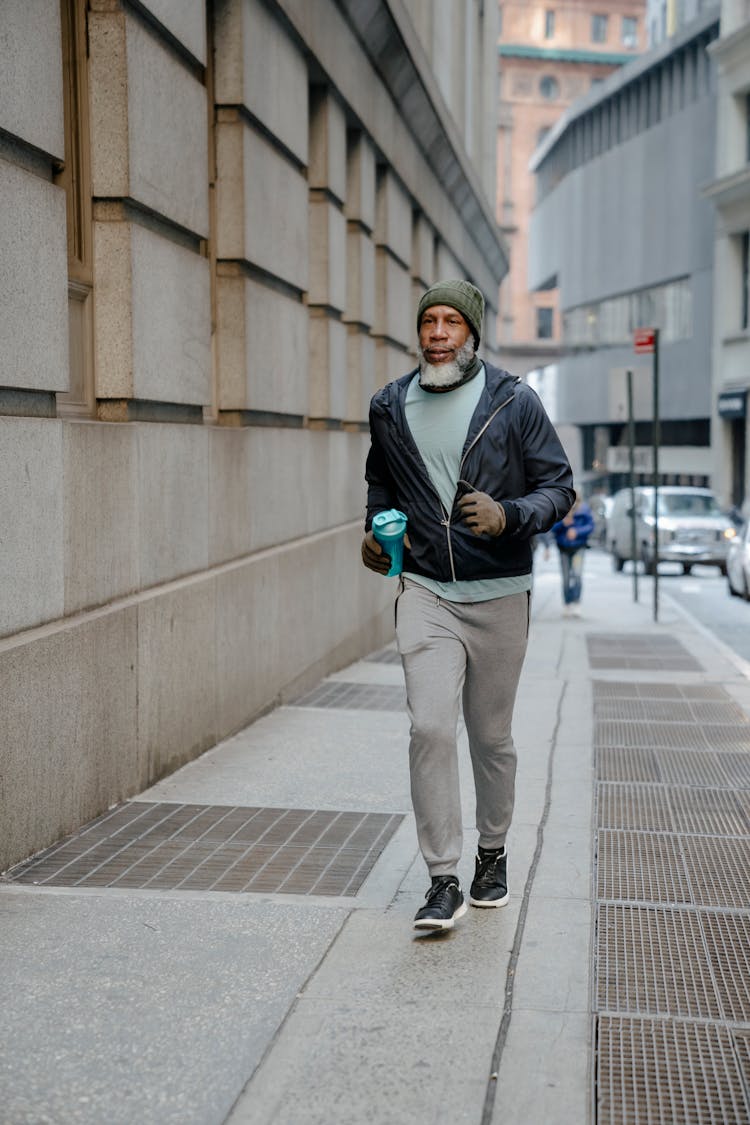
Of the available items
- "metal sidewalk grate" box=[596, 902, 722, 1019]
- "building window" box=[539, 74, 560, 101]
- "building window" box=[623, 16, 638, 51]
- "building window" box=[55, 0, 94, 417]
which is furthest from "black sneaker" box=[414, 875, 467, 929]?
"building window" box=[623, 16, 638, 51]

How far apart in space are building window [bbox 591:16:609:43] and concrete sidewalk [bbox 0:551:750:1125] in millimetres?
98494

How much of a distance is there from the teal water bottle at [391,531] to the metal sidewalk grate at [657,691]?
597cm

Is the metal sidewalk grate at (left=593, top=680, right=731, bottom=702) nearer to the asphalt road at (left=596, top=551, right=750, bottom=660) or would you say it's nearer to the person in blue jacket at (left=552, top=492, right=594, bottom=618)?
the asphalt road at (left=596, top=551, right=750, bottom=660)

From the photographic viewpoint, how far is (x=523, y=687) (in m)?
Result: 11.0

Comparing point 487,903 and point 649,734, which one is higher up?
point 487,903

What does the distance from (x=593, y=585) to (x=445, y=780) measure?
22758mm

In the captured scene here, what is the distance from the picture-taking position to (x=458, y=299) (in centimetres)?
487

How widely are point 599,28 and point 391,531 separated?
102 m

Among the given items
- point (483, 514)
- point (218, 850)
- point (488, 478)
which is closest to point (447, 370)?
point (488, 478)

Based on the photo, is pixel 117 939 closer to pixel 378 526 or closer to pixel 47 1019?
pixel 47 1019

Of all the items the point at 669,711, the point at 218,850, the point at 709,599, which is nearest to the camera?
the point at 218,850

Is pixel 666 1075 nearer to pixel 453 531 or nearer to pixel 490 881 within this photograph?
pixel 490 881

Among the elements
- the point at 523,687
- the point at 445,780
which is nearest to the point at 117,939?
the point at 445,780

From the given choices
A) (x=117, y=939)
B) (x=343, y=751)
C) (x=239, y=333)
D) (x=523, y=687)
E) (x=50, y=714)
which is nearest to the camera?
(x=117, y=939)
